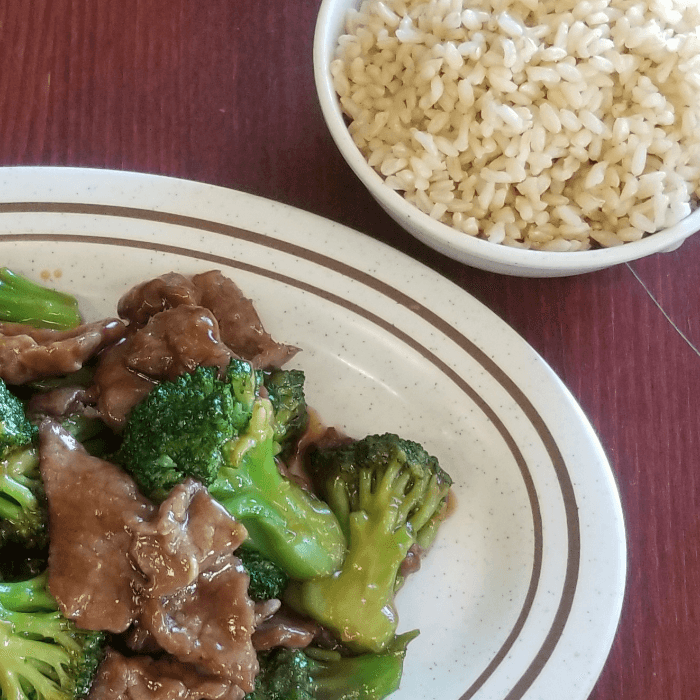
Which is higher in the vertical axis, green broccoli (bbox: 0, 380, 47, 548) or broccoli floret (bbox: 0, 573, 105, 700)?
green broccoli (bbox: 0, 380, 47, 548)

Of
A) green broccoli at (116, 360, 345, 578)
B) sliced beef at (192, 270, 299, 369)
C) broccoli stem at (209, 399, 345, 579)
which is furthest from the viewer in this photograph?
sliced beef at (192, 270, 299, 369)

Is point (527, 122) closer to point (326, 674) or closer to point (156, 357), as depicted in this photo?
point (156, 357)

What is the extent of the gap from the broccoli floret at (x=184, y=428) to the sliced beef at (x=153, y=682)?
377 mm

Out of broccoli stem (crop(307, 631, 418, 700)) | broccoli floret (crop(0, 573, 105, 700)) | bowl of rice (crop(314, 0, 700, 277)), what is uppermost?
bowl of rice (crop(314, 0, 700, 277))

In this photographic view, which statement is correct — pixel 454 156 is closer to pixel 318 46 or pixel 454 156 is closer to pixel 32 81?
pixel 318 46

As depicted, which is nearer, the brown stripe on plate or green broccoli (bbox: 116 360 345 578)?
green broccoli (bbox: 116 360 345 578)

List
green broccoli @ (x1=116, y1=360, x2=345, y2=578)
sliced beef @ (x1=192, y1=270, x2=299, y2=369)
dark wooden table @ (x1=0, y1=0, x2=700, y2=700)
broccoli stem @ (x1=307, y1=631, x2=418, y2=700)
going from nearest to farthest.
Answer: green broccoli @ (x1=116, y1=360, x2=345, y2=578)
broccoli stem @ (x1=307, y1=631, x2=418, y2=700)
sliced beef @ (x1=192, y1=270, x2=299, y2=369)
dark wooden table @ (x1=0, y1=0, x2=700, y2=700)

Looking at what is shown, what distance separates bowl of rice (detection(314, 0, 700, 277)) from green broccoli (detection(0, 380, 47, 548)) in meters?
1.08

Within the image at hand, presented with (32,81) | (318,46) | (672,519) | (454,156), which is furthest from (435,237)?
(32,81)

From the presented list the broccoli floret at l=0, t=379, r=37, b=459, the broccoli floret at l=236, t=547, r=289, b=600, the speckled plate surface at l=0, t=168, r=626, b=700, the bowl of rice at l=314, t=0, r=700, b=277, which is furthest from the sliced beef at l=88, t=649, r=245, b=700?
the bowl of rice at l=314, t=0, r=700, b=277

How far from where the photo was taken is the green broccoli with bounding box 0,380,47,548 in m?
1.51

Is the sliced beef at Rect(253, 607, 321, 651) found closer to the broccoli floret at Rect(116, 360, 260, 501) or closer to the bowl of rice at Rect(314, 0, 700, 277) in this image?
the broccoli floret at Rect(116, 360, 260, 501)

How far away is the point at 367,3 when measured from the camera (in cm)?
201

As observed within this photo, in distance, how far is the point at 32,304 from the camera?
1940 millimetres
